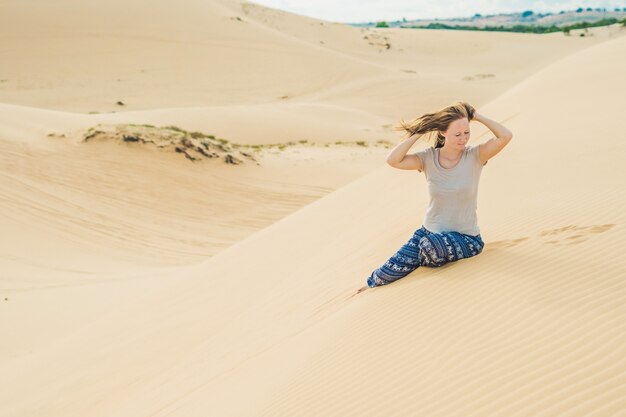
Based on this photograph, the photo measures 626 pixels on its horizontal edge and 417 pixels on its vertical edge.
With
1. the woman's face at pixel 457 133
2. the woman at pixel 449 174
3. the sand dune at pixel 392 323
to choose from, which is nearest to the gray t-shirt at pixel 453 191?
the woman at pixel 449 174

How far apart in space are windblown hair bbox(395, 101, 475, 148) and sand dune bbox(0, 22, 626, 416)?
0.97m

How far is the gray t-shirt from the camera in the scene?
4.29 meters

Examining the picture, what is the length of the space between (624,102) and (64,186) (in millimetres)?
9556

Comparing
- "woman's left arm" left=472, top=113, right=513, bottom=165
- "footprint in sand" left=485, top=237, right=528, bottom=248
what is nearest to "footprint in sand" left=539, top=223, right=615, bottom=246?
"footprint in sand" left=485, top=237, right=528, bottom=248

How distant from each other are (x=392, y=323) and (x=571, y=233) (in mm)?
1557

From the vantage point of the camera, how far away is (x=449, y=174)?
430 cm

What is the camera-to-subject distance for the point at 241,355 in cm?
490

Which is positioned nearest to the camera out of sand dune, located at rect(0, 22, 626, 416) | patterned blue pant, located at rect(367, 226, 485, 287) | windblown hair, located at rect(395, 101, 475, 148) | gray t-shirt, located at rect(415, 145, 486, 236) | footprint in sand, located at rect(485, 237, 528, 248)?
sand dune, located at rect(0, 22, 626, 416)

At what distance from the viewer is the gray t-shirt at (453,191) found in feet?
14.1

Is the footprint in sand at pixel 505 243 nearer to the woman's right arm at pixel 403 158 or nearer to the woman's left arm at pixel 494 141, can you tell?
the woman's left arm at pixel 494 141

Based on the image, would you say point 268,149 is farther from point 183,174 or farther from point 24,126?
point 24,126

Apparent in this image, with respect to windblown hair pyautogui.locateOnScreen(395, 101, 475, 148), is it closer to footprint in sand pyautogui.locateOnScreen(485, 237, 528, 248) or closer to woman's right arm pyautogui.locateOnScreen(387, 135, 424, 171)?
woman's right arm pyautogui.locateOnScreen(387, 135, 424, 171)

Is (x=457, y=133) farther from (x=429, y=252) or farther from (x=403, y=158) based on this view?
(x=429, y=252)

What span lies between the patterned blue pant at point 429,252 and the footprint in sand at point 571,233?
518mm
